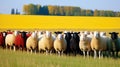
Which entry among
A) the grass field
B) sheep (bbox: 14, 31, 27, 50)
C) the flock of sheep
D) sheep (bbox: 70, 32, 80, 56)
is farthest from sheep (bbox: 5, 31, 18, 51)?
the grass field

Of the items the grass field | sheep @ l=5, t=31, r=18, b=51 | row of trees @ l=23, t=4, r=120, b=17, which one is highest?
row of trees @ l=23, t=4, r=120, b=17

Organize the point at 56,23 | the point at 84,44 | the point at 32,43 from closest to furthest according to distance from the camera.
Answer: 1. the point at 84,44
2. the point at 32,43
3. the point at 56,23

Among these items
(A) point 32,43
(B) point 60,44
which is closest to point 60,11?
(A) point 32,43

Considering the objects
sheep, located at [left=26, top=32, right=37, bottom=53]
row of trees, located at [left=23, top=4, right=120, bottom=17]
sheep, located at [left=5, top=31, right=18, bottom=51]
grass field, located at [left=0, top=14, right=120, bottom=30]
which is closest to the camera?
sheep, located at [left=26, top=32, right=37, bottom=53]

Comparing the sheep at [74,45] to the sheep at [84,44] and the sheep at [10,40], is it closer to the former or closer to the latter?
the sheep at [84,44]

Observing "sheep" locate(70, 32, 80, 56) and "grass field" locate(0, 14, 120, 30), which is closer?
"sheep" locate(70, 32, 80, 56)

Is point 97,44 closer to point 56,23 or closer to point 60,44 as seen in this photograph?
point 60,44

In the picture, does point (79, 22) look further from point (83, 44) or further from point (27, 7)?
point (83, 44)

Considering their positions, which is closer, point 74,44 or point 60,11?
point 74,44

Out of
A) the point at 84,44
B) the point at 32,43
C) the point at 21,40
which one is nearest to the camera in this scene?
the point at 84,44

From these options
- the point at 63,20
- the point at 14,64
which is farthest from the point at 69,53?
the point at 63,20

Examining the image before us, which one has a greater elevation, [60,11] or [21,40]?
[60,11]

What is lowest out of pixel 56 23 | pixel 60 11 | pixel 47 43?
pixel 56 23

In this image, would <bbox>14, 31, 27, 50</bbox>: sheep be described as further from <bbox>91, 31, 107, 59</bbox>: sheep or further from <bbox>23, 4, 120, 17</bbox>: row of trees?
<bbox>23, 4, 120, 17</bbox>: row of trees
